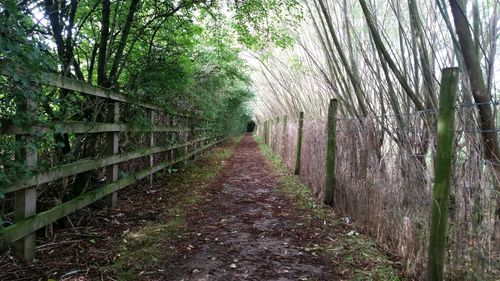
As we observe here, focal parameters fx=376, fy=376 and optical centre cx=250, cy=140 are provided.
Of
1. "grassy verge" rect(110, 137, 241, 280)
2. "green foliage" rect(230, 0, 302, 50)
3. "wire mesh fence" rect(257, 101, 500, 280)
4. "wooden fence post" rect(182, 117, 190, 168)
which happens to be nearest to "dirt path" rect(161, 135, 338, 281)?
"grassy verge" rect(110, 137, 241, 280)

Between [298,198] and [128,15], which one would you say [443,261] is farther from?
[128,15]

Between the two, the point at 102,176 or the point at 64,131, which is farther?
the point at 102,176

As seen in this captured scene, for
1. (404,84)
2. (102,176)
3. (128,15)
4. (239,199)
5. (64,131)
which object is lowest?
(239,199)

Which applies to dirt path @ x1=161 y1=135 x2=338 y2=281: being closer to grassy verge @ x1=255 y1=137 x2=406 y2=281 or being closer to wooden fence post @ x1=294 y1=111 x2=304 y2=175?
grassy verge @ x1=255 y1=137 x2=406 y2=281

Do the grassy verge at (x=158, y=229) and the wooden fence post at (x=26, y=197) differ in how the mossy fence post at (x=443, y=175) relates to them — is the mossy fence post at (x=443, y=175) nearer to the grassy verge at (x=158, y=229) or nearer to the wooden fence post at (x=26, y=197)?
the grassy verge at (x=158, y=229)

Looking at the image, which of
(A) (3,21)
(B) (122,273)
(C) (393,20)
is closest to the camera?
(A) (3,21)

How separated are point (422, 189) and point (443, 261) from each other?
613 mm

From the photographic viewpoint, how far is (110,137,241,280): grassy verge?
312cm

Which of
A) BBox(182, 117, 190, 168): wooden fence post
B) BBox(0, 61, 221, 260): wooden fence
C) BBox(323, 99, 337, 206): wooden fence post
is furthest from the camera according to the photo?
BBox(182, 117, 190, 168): wooden fence post

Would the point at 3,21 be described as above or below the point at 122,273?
above

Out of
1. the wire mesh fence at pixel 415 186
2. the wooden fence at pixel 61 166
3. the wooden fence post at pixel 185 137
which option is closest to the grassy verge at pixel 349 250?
the wire mesh fence at pixel 415 186

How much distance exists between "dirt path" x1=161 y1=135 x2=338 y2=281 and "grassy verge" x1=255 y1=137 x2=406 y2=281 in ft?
0.50

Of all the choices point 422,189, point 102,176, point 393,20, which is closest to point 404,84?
point 422,189

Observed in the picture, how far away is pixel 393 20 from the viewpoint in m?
6.04
